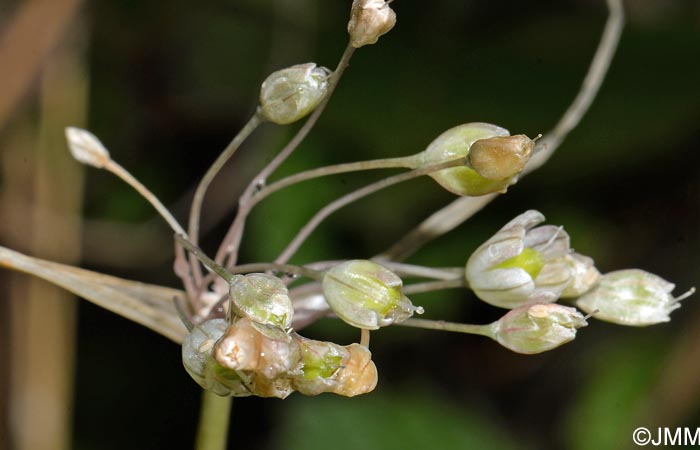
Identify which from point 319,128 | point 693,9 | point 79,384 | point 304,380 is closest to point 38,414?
point 79,384

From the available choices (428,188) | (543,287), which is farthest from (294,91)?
(428,188)

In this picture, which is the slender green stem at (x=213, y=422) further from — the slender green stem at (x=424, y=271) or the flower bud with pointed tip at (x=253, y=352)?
the flower bud with pointed tip at (x=253, y=352)

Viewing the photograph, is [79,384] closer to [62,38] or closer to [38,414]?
[38,414]

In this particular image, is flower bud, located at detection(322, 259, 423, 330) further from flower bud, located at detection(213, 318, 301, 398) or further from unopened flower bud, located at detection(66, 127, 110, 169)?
unopened flower bud, located at detection(66, 127, 110, 169)

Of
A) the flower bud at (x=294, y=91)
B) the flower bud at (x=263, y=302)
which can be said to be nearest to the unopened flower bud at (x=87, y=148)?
the flower bud at (x=294, y=91)

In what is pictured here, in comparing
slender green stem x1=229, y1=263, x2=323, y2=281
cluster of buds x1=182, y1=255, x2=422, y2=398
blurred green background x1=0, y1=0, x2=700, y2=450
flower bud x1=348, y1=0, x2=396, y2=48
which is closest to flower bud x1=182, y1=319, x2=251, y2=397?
cluster of buds x1=182, y1=255, x2=422, y2=398

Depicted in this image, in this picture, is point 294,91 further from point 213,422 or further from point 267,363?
point 213,422
